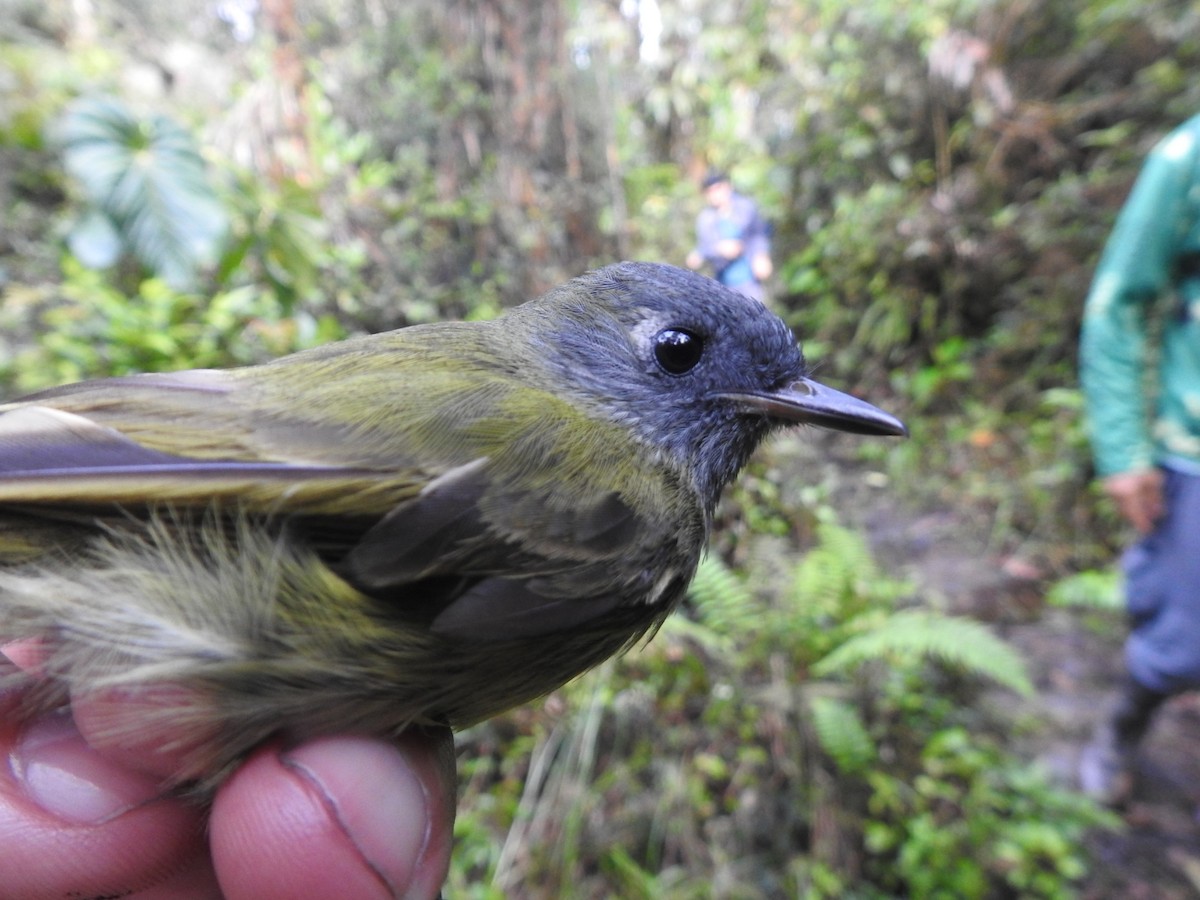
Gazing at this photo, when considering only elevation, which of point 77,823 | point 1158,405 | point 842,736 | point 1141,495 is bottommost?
point 842,736

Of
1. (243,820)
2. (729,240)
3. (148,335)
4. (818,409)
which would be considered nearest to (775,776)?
(818,409)

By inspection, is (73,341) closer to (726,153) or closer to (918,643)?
(918,643)

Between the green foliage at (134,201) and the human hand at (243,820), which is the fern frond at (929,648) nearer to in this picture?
the human hand at (243,820)

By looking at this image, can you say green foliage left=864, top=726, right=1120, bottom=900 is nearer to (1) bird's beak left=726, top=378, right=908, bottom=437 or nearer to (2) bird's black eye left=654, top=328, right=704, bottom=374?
(1) bird's beak left=726, top=378, right=908, bottom=437

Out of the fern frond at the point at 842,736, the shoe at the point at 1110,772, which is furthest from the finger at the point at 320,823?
the shoe at the point at 1110,772

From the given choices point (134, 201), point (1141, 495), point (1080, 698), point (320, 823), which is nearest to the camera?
point (320, 823)

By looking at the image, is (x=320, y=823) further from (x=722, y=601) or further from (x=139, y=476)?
(x=722, y=601)

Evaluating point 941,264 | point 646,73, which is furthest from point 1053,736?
point 646,73

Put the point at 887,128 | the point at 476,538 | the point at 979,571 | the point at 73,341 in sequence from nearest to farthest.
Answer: the point at 476,538 → the point at 73,341 → the point at 979,571 → the point at 887,128
